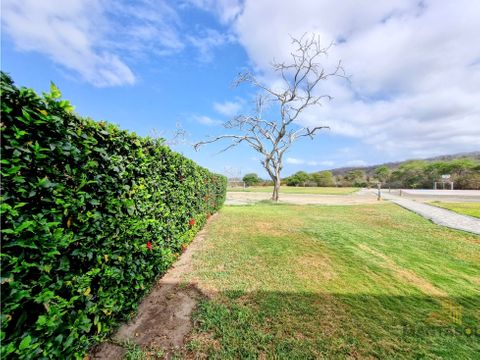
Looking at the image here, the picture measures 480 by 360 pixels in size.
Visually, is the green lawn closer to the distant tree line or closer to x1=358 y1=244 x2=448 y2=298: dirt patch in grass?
x1=358 y1=244 x2=448 y2=298: dirt patch in grass

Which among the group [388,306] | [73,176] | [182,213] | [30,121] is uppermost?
[30,121]

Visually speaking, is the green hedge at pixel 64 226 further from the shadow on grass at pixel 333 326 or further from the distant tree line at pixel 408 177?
the distant tree line at pixel 408 177

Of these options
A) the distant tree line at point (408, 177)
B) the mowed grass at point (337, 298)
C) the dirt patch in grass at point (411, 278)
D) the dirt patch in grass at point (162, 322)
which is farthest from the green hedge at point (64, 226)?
the distant tree line at point (408, 177)

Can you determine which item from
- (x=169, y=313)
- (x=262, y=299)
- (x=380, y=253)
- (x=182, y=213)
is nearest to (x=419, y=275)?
(x=380, y=253)

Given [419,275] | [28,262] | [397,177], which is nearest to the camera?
[28,262]

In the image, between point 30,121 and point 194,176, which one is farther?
point 194,176

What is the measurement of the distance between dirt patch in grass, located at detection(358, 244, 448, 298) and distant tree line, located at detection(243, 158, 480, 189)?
3614 cm

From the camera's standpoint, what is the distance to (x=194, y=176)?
18.8ft

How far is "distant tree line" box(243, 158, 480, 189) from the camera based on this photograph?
117 feet

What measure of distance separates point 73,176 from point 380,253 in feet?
18.0

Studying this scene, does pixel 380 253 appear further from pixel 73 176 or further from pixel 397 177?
pixel 397 177

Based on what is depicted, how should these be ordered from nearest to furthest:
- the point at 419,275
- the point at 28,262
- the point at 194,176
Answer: the point at 28,262, the point at 419,275, the point at 194,176

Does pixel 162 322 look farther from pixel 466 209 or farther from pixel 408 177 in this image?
pixel 408 177

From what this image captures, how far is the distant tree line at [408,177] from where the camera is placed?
35550mm
